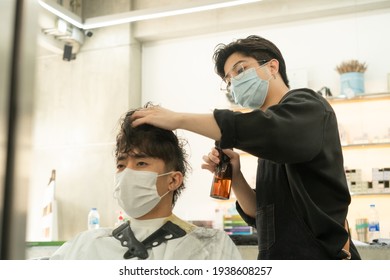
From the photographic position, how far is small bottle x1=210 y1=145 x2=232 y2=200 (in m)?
1.55

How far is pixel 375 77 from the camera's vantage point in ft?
13.5

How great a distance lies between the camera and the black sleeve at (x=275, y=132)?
1.14 meters

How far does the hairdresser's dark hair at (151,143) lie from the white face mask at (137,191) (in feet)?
0.25

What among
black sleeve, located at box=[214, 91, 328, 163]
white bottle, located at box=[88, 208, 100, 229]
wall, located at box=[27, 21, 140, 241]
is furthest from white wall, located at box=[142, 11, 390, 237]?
black sleeve, located at box=[214, 91, 328, 163]

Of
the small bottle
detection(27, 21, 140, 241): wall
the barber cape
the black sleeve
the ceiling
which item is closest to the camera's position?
the black sleeve

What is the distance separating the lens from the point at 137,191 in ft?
4.88

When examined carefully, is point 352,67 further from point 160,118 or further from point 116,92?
point 160,118

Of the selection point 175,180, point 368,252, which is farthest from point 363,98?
point 175,180

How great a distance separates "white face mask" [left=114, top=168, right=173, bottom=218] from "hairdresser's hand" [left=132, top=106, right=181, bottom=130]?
24 centimetres

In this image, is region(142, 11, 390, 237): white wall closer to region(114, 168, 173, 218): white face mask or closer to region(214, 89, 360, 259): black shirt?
region(114, 168, 173, 218): white face mask

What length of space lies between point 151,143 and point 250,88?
41cm

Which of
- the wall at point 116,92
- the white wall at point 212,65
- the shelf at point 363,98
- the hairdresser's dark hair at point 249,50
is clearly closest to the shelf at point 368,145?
the white wall at point 212,65

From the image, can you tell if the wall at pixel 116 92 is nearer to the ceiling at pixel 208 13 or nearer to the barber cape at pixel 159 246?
the ceiling at pixel 208 13
